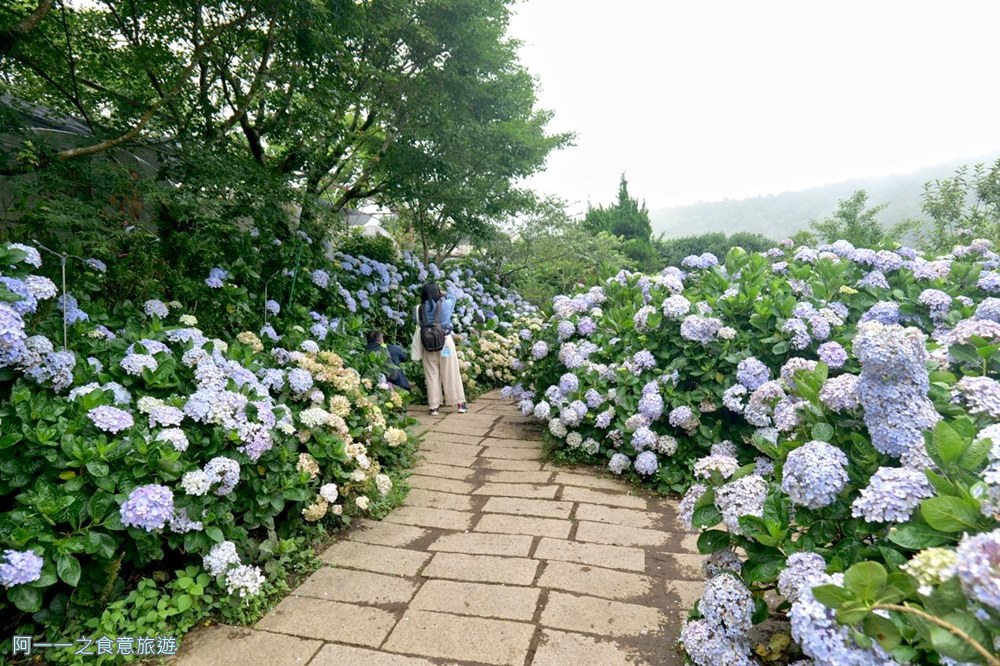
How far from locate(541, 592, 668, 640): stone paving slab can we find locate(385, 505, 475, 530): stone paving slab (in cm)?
83

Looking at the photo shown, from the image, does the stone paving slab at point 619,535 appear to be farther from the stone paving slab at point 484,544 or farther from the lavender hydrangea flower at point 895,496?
the lavender hydrangea flower at point 895,496

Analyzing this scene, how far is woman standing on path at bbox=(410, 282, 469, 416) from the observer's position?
5.34 meters

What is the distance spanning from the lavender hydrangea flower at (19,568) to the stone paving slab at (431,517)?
1.57 meters

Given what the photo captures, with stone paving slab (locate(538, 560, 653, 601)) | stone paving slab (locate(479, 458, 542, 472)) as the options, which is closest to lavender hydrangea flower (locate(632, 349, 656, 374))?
stone paving slab (locate(479, 458, 542, 472))

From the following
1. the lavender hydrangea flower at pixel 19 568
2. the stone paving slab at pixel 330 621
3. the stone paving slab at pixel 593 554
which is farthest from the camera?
the stone paving slab at pixel 593 554

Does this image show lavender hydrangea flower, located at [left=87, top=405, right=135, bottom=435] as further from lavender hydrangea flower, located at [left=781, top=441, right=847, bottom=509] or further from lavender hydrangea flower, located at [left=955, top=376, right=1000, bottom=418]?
lavender hydrangea flower, located at [left=955, top=376, right=1000, bottom=418]

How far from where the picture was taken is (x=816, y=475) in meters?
1.43

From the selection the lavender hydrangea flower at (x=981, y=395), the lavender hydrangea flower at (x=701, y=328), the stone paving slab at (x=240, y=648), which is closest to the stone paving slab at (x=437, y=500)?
the stone paving slab at (x=240, y=648)

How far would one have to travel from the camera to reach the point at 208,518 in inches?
Result: 83.1

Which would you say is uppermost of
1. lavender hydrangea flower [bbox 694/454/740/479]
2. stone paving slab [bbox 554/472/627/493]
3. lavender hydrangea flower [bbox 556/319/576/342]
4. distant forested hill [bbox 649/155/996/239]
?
distant forested hill [bbox 649/155/996/239]

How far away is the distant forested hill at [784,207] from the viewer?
49750mm

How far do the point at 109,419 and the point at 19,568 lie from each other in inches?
20.0

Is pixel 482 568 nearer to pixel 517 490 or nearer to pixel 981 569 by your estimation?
pixel 517 490

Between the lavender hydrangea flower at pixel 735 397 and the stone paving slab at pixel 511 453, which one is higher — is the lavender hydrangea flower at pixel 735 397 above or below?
above
